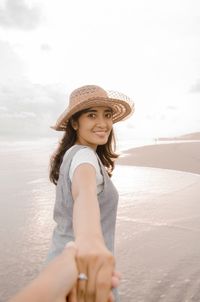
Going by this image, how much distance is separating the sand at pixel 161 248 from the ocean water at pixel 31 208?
0.39 metres

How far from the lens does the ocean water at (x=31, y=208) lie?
373 cm

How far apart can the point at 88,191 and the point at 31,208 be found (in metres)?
5.07

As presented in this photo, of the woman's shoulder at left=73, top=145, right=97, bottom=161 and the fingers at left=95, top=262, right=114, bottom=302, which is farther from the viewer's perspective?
the woman's shoulder at left=73, top=145, right=97, bottom=161

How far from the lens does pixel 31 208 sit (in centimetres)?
625

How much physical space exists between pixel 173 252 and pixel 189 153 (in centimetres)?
1166

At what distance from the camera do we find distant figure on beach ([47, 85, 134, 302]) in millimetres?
1047

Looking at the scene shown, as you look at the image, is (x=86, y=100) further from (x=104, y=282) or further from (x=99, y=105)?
(x=104, y=282)

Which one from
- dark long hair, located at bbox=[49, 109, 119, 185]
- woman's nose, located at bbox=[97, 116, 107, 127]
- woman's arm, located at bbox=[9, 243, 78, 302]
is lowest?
woman's arm, located at bbox=[9, 243, 78, 302]

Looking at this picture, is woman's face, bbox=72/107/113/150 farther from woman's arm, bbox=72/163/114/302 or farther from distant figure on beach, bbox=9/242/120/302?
distant figure on beach, bbox=9/242/120/302

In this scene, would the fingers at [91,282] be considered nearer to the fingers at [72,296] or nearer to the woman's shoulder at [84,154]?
the fingers at [72,296]

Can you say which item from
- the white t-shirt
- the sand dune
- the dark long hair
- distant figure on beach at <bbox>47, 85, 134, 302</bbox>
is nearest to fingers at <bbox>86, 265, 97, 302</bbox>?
distant figure on beach at <bbox>47, 85, 134, 302</bbox>

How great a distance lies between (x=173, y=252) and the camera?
4.23 metres

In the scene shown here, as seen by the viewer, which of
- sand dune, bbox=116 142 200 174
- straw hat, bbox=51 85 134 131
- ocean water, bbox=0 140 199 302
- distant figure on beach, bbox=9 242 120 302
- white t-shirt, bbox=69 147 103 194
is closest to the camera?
distant figure on beach, bbox=9 242 120 302

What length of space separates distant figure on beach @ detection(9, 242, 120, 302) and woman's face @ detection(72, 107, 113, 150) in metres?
0.99
